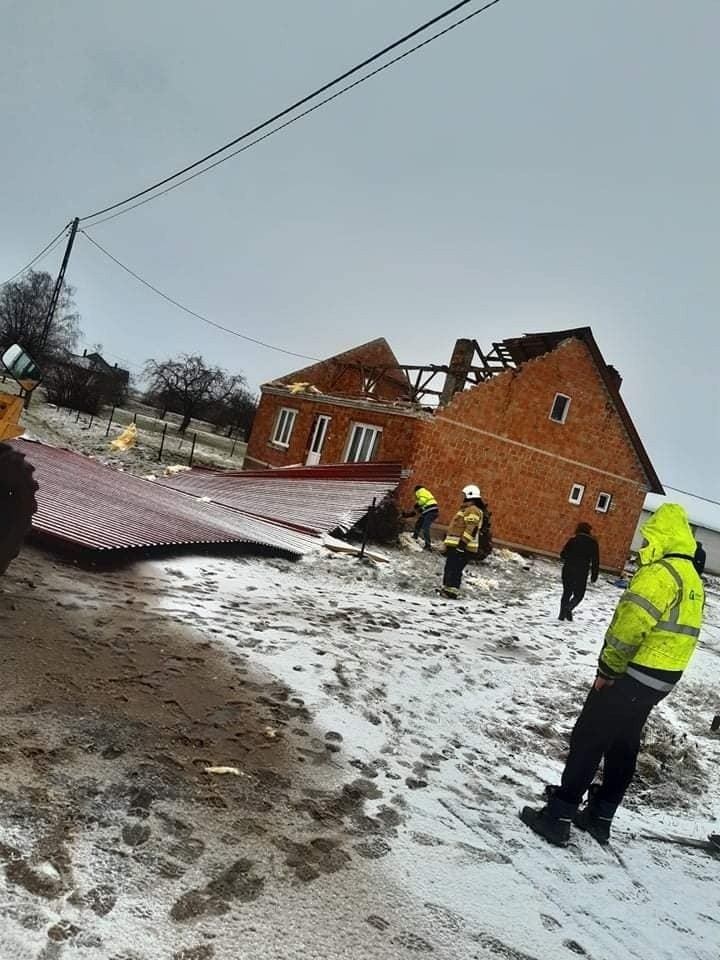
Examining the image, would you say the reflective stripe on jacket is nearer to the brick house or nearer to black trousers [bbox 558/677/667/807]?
black trousers [bbox 558/677/667/807]

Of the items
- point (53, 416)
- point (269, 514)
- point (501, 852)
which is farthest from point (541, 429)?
point (53, 416)

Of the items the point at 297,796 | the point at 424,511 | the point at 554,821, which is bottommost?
the point at 297,796

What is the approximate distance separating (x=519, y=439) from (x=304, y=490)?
7.40 meters

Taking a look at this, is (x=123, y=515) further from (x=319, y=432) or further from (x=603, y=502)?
(x=603, y=502)

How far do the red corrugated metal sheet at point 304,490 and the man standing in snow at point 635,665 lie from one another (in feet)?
27.1

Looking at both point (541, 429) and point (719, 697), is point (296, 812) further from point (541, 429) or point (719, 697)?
point (541, 429)

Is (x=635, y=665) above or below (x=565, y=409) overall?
below

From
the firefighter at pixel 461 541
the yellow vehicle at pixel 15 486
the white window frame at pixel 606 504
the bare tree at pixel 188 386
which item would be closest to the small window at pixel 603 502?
the white window frame at pixel 606 504

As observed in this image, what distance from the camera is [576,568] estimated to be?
31.0 ft

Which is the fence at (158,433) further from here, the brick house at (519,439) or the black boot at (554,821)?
the black boot at (554,821)

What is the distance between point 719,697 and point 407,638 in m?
3.51

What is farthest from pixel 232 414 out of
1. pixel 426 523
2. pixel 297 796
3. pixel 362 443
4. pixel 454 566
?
pixel 297 796

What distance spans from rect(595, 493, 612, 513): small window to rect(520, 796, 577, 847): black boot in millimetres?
18091

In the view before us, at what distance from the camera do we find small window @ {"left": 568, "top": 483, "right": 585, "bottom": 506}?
1972 centimetres
